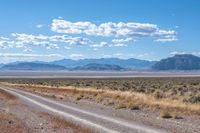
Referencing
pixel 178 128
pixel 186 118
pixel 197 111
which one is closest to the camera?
pixel 178 128

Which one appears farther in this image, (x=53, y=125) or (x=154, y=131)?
(x=53, y=125)

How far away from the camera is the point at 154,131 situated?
18562mm

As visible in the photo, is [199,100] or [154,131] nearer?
[154,131]

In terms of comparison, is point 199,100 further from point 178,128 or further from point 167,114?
point 178,128

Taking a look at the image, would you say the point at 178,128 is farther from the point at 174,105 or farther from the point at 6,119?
the point at 174,105

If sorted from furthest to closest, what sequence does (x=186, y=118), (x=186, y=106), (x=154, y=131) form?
(x=186, y=106)
(x=186, y=118)
(x=154, y=131)

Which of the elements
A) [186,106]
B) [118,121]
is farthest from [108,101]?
[118,121]

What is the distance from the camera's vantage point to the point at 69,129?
19.0 metres

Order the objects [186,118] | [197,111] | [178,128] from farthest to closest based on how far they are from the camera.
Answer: [197,111]
[186,118]
[178,128]

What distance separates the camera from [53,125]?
2044cm

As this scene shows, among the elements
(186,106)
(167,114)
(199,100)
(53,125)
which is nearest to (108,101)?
(199,100)

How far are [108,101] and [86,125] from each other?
1925 cm

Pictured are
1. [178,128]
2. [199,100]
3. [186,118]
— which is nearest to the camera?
[178,128]

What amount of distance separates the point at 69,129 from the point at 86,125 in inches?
76.5
